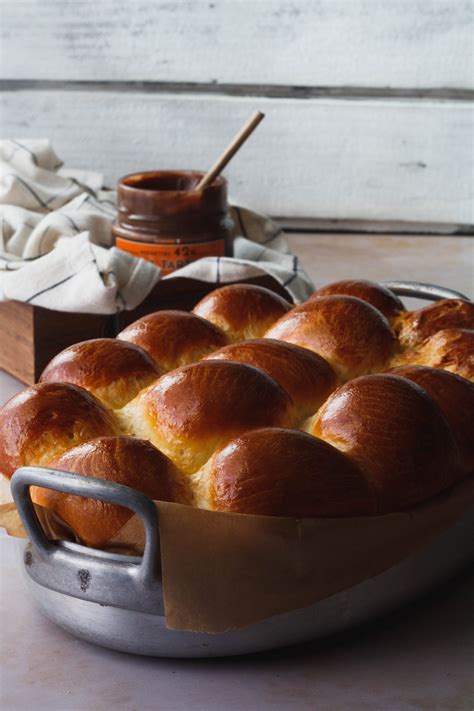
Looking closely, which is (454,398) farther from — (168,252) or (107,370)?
(168,252)

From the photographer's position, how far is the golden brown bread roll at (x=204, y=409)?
1.93ft

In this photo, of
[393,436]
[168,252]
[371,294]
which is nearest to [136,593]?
[393,436]

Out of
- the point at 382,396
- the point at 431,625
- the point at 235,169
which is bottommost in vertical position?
the point at 235,169

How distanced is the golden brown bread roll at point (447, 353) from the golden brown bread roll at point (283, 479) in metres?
0.19

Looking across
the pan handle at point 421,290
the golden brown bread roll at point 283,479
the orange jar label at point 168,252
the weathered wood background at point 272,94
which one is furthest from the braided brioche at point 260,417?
the weathered wood background at point 272,94

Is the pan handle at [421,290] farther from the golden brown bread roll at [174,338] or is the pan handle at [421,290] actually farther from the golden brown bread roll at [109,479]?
the golden brown bread roll at [109,479]

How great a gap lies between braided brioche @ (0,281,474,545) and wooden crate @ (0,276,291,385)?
0.76 ft

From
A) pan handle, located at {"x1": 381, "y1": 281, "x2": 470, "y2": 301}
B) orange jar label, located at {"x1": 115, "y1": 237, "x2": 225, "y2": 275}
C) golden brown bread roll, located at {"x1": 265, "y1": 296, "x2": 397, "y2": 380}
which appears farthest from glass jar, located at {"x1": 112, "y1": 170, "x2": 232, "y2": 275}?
golden brown bread roll, located at {"x1": 265, "y1": 296, "x2": 397, "y2": 380}

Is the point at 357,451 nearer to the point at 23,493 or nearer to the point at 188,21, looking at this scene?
the point at 23,493

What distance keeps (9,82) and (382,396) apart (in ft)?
4.40

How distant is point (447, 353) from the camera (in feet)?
2.40

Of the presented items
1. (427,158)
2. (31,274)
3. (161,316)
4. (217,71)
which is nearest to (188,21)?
(217,71)

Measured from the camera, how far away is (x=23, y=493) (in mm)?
521

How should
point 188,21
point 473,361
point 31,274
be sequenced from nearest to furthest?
1. point 473,361
2. point 31,274
3. point 188,21
